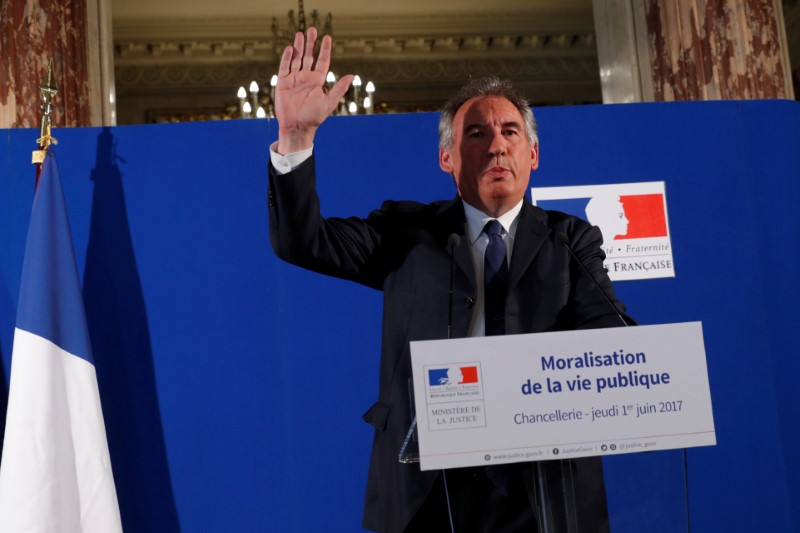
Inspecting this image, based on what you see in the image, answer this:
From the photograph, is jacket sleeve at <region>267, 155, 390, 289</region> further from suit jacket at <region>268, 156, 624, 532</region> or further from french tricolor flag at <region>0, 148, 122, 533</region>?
french tricolor flag at <region>0, 148, 122, 533</region>

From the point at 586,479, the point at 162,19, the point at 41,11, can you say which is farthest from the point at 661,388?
the point at 162,19

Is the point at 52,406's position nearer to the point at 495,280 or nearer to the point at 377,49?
the point at 495,280

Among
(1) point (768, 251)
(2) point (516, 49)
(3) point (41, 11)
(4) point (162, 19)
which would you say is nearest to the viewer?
(1) point (768, 251)

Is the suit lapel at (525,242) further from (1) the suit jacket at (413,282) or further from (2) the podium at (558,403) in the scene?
(2) the podium at (558,403)

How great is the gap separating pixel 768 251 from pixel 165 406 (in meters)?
2.45

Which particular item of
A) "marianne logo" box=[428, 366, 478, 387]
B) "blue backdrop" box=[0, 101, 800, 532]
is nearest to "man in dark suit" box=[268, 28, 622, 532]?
"marianne logo" box=[428, 366, 478, 387]

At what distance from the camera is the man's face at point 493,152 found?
9.12 ft

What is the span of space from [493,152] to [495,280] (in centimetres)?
45

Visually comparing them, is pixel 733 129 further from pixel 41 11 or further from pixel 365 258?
pixel 41 11

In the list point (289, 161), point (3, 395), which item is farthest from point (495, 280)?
point (3, 395)

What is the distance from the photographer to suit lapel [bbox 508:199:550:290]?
252 centimetres

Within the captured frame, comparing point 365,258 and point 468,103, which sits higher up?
point 468,103

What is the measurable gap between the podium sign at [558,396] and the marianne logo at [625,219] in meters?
1.74

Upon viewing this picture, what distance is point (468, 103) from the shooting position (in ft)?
9.29
